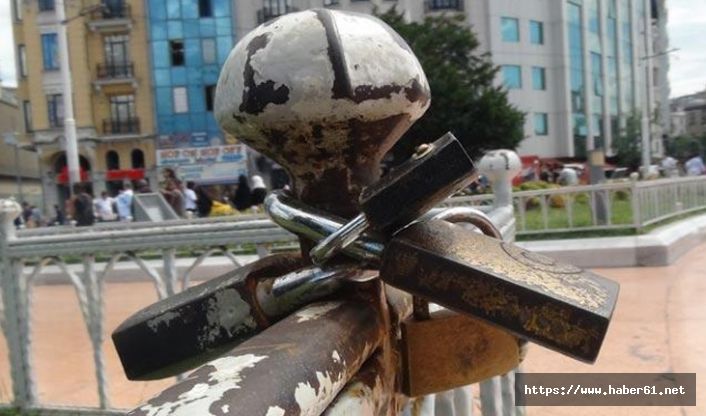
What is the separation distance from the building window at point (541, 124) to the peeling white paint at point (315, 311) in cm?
3649

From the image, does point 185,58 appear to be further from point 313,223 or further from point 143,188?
point 313,223

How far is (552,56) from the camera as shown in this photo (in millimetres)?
36562

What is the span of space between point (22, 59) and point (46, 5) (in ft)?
9.62

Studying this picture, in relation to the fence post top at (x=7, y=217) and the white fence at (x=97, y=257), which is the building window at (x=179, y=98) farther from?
the fence post top at (x=7, y=217)

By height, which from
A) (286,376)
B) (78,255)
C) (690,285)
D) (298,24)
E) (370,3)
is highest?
(370,3)

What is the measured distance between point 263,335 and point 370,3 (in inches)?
1332

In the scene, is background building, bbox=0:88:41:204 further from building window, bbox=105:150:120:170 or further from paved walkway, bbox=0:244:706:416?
paved walkway, bbox=0:244:706:416

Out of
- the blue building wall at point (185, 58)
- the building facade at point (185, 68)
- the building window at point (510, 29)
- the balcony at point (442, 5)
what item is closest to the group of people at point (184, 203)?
the building facade at point (185, 68)

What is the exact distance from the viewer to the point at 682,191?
9.17 m

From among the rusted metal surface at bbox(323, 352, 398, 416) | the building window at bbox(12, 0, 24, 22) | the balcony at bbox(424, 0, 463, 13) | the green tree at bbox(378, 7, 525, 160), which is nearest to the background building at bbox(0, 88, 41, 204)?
the building window at bbox(12, 0, 24, 22)

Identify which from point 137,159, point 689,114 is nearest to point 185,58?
point 137,159

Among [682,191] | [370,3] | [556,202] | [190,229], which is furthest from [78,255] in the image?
[370,3]

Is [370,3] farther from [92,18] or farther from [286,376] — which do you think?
[286,376]

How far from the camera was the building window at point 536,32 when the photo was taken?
3617 cm
